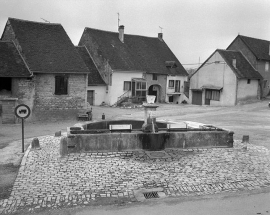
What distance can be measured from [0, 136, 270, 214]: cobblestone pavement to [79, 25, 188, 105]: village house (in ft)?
77.0

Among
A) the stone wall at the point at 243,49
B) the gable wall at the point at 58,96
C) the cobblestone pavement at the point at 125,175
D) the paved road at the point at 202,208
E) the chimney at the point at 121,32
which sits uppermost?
the chimney at the point at 121,32

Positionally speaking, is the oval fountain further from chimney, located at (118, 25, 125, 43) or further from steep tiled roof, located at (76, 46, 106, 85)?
chimney, located at (118, 25, 125, 43)

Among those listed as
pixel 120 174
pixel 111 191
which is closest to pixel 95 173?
pixel 120 174

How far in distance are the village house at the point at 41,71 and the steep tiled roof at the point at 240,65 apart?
19.2m

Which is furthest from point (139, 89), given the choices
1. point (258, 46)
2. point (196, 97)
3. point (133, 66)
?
point (258, 46)

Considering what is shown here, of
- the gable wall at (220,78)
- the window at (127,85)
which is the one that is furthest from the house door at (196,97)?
the window at (127,85)

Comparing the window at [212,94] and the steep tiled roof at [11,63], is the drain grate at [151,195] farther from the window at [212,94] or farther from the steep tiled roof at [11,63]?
the window at [212,94]

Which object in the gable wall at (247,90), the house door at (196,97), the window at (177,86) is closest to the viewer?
the gable wall at (247,90)

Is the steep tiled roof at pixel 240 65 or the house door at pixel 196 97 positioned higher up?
the steep tiled roof at pixel 240 65

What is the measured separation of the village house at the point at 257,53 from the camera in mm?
38997

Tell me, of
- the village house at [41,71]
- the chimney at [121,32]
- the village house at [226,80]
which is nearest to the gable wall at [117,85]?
the chimney at [121,32]

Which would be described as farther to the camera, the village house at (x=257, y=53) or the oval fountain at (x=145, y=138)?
the village house at (x=257, y=53)

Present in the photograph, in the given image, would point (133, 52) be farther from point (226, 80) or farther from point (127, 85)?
point (226, 80)

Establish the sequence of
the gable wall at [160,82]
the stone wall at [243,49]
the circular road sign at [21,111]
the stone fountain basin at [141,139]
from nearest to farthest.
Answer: the stone fountain basin at [141,139]
the circular road sign at [21,111]
the gable wall at [160,82]
the stone wall at [243,49]
